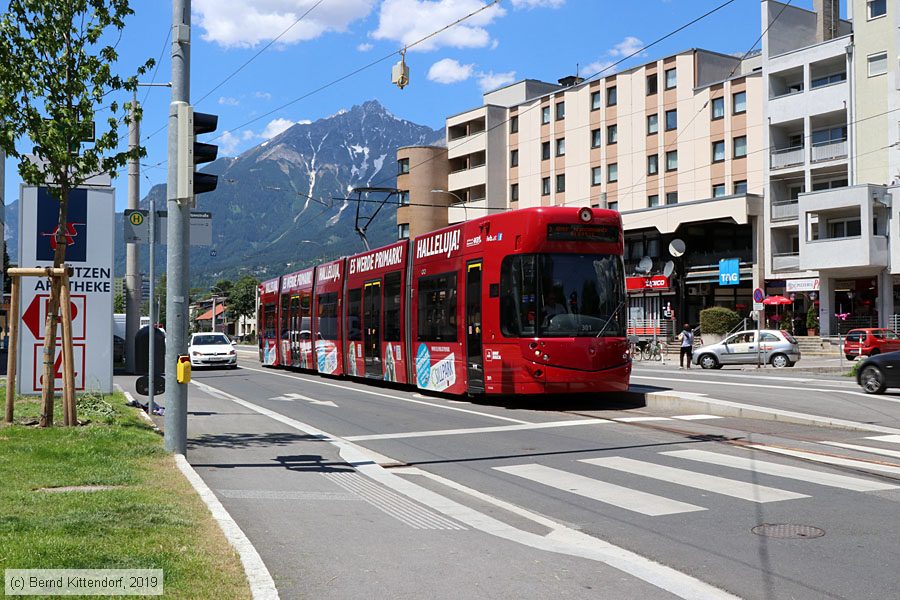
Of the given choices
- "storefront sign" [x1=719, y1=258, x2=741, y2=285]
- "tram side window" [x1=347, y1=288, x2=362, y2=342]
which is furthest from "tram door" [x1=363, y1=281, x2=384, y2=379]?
"storefront sign" [x1=719, y1=258, x2=741, y2=285]

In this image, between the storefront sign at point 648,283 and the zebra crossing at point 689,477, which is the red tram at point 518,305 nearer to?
the zebra crossing at point 689,477

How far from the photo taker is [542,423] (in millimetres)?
14492

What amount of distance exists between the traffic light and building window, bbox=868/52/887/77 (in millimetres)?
44379

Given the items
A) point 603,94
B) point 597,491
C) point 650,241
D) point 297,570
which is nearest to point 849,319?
point 650,241

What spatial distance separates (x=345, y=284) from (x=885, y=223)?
31433 millimetres

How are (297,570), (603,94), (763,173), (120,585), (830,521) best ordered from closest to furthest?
(120,585) < (297,570) < (830,521) < (763,173) < (603,94)

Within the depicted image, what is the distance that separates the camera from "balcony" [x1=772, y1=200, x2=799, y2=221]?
1975 inches

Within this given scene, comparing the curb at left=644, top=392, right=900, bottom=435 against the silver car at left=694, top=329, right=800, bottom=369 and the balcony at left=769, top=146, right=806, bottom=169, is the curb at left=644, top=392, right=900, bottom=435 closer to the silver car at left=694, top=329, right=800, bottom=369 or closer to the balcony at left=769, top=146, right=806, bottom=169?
the silver car at left=694, top=329, right=800, bottom=369

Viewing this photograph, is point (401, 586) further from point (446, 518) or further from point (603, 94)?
point (603, 94)

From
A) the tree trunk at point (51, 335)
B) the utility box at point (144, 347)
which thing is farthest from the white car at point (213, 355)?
the tree trunk at point (51, 335)

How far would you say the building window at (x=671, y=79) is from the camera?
185 feet

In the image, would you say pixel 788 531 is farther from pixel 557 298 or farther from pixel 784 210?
pixel 784 210

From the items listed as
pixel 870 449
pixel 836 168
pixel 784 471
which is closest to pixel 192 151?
pixel 784 471

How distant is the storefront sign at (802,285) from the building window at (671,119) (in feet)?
41.1
